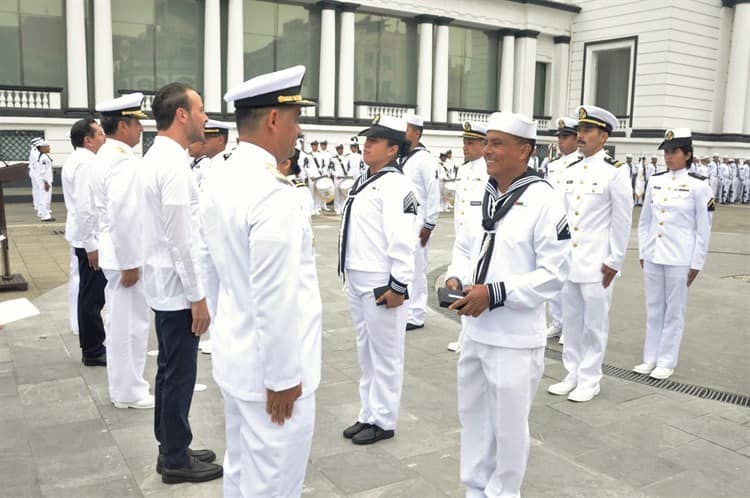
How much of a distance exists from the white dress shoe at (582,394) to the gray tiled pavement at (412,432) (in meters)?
0.08

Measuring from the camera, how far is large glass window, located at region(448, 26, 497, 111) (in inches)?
1275

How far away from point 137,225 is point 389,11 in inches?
1055

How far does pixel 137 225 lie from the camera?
4852mm

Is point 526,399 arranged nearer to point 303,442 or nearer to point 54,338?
point 303,442

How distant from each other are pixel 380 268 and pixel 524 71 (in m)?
31.0

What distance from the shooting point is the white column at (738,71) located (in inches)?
1227

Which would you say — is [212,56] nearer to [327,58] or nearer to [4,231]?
[327,58]

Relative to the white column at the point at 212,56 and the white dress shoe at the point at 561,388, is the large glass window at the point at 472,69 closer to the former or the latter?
the white column at the point at 212,56

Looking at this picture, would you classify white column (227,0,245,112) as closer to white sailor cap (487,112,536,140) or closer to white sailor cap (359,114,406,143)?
white sailor cap (359,114,406,143)

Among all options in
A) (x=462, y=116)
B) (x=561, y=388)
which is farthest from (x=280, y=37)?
(x=561, y=388)

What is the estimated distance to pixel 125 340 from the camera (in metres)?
5.08

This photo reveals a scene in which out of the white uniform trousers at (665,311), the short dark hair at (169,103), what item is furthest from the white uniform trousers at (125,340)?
the white uniform trousers at (665,311)

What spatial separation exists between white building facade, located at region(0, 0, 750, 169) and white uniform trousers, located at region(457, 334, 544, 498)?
23.0m

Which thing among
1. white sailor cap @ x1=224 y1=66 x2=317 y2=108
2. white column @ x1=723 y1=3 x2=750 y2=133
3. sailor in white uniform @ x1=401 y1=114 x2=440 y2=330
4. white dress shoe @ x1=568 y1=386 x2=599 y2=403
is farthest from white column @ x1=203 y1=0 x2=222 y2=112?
white column @ x1=723 y1=3 x2=750 y2=133
